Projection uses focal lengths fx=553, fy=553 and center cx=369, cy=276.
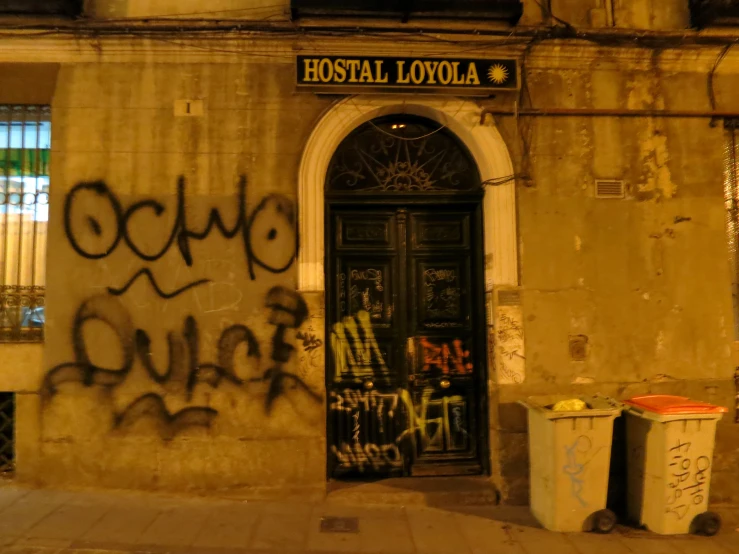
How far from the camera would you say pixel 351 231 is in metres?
5.65

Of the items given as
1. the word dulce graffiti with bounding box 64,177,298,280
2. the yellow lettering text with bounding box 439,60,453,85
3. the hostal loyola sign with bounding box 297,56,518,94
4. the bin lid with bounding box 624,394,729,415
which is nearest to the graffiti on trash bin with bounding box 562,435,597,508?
the bin lid with bounding box 624,394,729,415

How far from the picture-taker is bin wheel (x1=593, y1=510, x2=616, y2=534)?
438 centimetres

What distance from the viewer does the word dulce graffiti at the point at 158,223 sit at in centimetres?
525

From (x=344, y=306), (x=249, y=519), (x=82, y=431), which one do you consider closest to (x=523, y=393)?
(x=344, y=306)

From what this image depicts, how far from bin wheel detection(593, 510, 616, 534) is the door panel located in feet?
4.43

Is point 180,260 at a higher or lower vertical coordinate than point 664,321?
higher

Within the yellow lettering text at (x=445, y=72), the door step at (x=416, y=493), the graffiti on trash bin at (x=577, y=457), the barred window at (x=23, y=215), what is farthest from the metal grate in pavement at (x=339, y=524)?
the yellow lettering text at (x=445, y=72)

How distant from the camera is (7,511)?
460 centimetres

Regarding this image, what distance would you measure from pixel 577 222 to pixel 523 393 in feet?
5.78

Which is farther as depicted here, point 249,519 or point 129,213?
point 129,213

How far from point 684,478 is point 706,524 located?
0.40 metres

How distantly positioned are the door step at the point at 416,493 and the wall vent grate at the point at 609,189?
10.0 feet

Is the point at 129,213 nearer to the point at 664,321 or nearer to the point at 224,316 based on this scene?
the point at 224,316

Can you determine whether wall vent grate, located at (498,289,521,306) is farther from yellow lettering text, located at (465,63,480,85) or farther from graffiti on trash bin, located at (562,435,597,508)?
yellow lettering text, located at (465,63,480,85)
